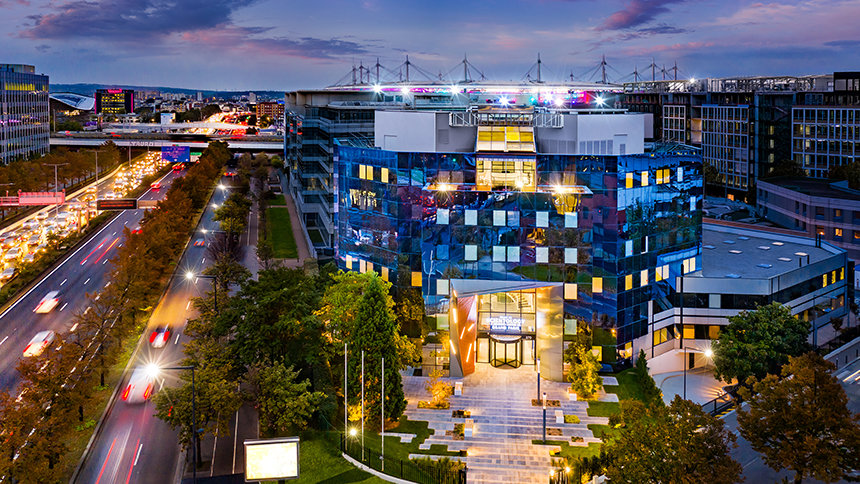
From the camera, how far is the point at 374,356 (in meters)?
53.6

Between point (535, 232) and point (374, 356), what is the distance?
1850 centimetres

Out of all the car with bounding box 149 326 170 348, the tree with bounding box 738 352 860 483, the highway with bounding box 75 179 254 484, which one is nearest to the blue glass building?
the highway with bounding box 75 179 254 484

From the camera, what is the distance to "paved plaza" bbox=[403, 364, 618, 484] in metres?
49.6

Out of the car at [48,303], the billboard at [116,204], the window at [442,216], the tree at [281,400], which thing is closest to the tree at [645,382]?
the window at [442,216]

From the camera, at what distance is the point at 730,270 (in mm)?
75312

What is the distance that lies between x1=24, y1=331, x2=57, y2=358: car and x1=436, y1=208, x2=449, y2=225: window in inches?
1230

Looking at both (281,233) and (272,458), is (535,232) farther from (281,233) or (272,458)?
(281,233)

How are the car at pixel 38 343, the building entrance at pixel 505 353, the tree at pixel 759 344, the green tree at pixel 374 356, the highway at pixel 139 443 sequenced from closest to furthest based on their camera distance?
1. the highway at pixel 139 443
2. the green tree at pixel 374 356
3. the tree at pixel 759 344
4. the car at pixel 38 343
5. the building entrance at pixel 505 353

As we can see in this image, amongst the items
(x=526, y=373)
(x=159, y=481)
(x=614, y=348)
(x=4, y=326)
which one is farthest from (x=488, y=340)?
(x=4, y=326)

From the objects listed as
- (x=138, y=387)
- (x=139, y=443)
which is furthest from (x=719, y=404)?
(x=138, y=387)

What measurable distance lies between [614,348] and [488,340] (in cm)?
1019

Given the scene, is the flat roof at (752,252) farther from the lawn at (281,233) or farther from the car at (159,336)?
the lawn at (281,233)

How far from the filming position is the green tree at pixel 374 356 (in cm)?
5372

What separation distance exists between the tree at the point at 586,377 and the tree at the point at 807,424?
1717 cm
